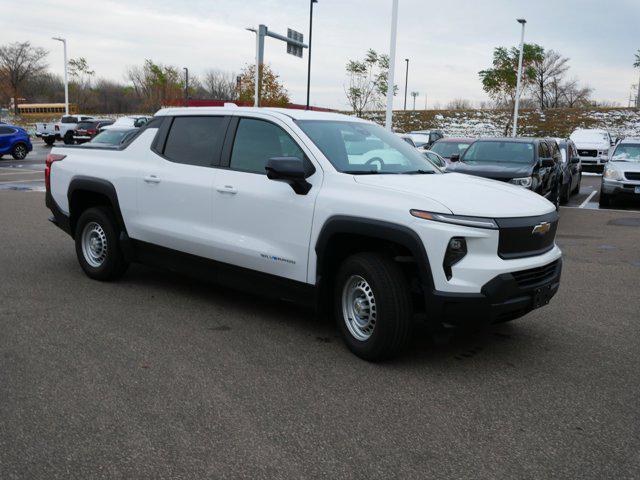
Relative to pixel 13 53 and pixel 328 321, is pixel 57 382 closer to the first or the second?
pixel 328 321

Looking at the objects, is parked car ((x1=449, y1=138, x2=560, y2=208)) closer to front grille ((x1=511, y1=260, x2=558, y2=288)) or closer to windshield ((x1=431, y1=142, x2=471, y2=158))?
windshield ((x1=431, y1=142, x2=471, y2=158))

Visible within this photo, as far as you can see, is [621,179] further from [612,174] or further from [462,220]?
[462,220]

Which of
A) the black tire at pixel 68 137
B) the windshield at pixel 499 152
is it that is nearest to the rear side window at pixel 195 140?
the windshield at pixel 499 152

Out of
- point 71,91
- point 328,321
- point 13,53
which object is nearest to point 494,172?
point 328,321

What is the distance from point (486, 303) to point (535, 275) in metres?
0.60

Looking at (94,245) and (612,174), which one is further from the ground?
(612,174)

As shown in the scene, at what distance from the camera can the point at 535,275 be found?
15.2 feet

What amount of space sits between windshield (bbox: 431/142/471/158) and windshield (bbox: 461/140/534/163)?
13.7 ft

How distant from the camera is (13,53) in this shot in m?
78.2

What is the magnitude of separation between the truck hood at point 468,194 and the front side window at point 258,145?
780mm

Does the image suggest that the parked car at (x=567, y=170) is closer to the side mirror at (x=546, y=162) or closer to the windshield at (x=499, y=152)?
the windshield at (x=499, y=152)

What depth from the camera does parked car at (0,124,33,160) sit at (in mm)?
26312

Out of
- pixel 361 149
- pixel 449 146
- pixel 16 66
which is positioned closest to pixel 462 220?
pixel 361 149


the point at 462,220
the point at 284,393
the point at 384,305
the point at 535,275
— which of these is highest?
the point at 462,220
